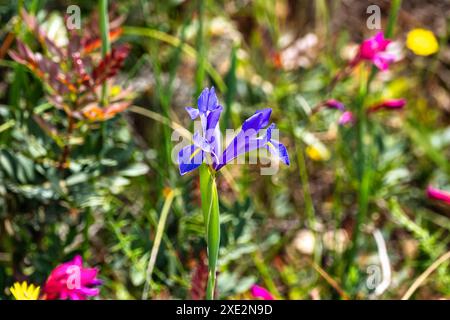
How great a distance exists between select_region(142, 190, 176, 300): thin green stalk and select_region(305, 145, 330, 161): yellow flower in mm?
591

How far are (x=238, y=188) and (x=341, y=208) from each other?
340 millimetres

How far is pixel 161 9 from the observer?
83.0 inches

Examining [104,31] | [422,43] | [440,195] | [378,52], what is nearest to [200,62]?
[104,31]

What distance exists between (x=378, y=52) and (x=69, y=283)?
75cm

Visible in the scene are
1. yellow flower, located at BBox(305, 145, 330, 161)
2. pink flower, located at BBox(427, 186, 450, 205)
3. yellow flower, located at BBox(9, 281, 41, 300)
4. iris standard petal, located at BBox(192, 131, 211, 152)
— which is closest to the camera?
iris standard petal, located at BBox(192, 131, 211, 152)

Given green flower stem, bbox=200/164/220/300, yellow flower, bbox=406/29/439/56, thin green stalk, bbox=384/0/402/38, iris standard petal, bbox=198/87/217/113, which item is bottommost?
green flower stem, bbox=200/164/220/300

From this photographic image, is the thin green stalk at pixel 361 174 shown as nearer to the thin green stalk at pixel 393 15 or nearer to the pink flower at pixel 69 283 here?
the thin green stalk at pixel 393 15

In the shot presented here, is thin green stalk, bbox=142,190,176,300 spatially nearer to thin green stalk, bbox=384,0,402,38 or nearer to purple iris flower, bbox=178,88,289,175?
purple iris flower, bbox=178,88,289,175

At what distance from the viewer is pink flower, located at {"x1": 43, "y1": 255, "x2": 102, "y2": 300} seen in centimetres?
124

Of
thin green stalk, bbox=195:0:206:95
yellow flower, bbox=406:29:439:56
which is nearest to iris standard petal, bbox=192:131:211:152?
thin green stalk, bbox=195:0:206:95

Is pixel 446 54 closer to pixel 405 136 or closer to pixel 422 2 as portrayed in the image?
pixel 422 2

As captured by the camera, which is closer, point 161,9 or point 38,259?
point 38,259
